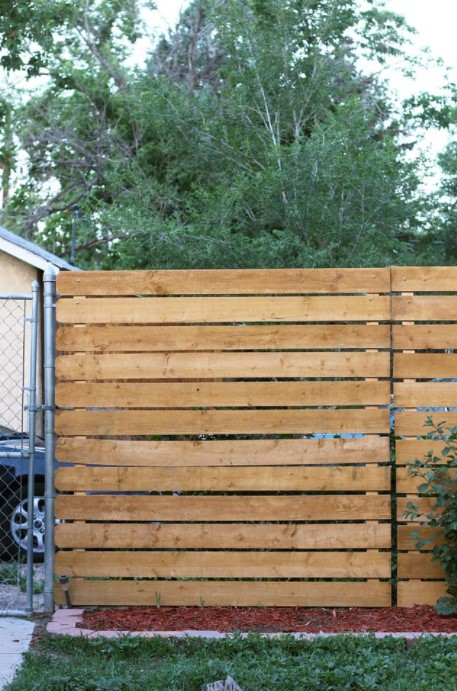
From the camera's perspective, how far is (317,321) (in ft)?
19.9

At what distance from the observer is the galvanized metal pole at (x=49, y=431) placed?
6031 mm

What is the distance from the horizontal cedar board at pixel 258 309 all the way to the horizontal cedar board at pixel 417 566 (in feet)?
4.68

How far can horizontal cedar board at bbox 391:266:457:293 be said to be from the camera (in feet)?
19.8

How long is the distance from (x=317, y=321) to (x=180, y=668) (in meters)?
2.27

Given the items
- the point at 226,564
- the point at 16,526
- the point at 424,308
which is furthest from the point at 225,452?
the point at 16,526

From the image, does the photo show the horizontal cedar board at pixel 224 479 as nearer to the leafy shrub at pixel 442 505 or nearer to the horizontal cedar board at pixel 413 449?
the horizontal cedar board at pixel 413 449

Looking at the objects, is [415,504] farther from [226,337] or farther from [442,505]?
[226,337]

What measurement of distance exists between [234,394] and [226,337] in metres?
0.35

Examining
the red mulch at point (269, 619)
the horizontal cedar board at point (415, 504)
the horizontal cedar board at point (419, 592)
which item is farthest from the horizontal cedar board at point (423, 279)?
the red mulch at point (269, 619)

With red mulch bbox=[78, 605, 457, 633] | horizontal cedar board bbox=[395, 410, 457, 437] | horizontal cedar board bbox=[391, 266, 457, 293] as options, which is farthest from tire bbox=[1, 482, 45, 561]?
horizontal cedar board bbox=[391, 266, 457, 293]

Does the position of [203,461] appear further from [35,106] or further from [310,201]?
[35,106]

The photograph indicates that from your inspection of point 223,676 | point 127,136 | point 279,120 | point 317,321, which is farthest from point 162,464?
point 127,136

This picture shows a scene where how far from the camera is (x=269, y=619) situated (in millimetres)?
5770

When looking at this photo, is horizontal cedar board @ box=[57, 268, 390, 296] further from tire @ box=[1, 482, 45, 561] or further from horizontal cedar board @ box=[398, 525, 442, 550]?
tire @ box=[1, 482, 45, 561]
